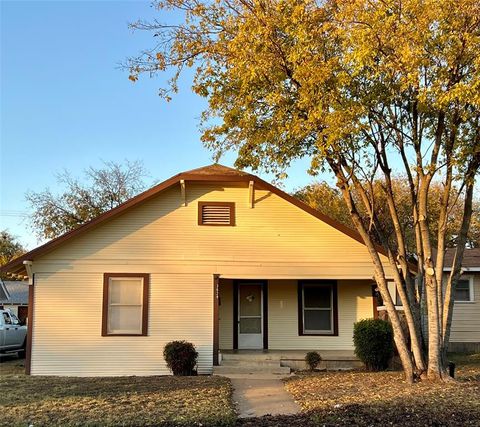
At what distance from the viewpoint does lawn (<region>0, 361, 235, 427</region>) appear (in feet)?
24.2

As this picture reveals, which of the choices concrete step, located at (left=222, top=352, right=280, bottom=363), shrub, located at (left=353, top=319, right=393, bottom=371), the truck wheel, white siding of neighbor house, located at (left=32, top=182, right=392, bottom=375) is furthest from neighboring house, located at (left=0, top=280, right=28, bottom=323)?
shrub, located at (left=353, top=319, right=393, bottom=371)

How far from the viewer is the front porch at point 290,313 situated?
15078mm

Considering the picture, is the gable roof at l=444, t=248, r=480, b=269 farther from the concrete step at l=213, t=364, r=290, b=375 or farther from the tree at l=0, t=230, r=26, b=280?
the tree at l=0, t=230, r=26, b=280

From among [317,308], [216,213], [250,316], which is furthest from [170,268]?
[317,308]

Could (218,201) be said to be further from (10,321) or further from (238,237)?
(10,321)

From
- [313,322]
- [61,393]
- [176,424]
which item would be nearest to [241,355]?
[313,322]

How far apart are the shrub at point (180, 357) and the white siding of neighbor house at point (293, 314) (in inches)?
85.0

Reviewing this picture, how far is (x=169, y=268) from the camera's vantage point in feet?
46.2

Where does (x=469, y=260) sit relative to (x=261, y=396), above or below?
above

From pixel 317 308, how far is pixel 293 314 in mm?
725

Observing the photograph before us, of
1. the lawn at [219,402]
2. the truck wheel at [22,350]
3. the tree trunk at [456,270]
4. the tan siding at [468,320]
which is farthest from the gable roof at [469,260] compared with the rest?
the truck wheel at [22,350]

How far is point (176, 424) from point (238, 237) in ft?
25.1

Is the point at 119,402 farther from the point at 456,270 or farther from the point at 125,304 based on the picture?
the point at 456,270

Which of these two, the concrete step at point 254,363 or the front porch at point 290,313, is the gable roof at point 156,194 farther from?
the concrete step at point 254,363
